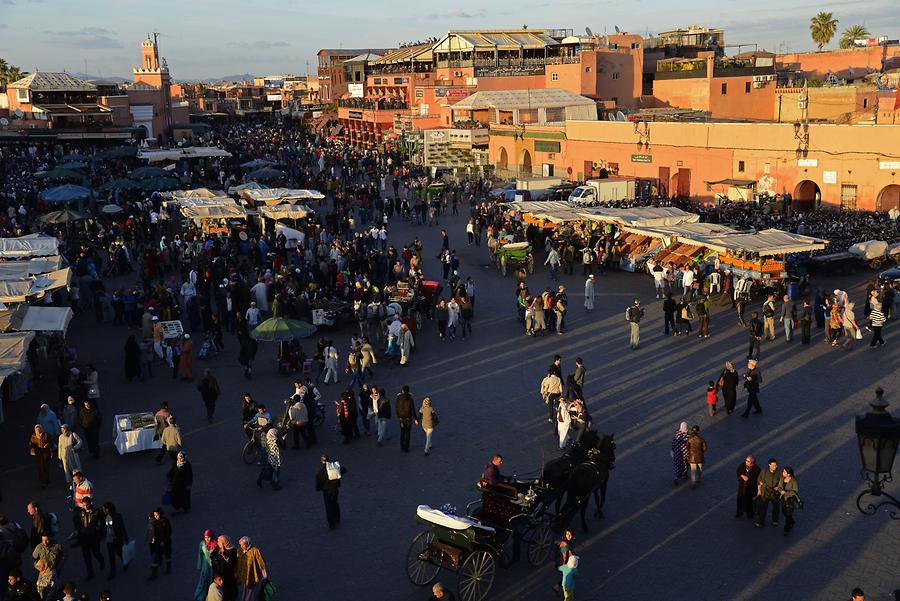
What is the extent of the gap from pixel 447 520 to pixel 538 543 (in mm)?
1516

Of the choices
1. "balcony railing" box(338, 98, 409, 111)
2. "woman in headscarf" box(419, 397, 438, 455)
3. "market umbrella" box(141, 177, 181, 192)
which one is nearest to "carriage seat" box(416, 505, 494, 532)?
"woman in headscarf" box(419, 397, 438, 455)

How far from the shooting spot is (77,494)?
10.5m

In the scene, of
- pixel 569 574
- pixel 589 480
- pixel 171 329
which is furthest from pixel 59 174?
pixel 569 574

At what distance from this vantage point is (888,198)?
1197 inches

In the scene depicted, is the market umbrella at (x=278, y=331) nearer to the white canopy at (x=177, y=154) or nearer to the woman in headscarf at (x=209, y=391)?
the woman in headscarf at (x=209, y=391)

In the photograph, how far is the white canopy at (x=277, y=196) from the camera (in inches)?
1257

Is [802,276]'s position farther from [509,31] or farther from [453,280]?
[509,31]

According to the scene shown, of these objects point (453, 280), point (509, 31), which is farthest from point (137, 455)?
point (509, 31)

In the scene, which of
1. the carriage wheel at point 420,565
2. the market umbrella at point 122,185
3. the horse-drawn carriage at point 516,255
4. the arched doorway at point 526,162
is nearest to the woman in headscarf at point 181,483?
the carriage wheel at point 420,565

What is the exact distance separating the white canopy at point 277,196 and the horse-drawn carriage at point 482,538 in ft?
76.9

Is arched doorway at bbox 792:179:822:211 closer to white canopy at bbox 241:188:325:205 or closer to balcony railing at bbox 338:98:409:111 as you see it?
white canopy at bbox 241:188:325:205

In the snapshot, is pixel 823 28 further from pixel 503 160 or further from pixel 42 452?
pixel 42 452

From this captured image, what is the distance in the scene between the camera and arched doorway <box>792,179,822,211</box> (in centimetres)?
3319

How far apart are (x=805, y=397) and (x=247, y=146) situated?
57.5m
